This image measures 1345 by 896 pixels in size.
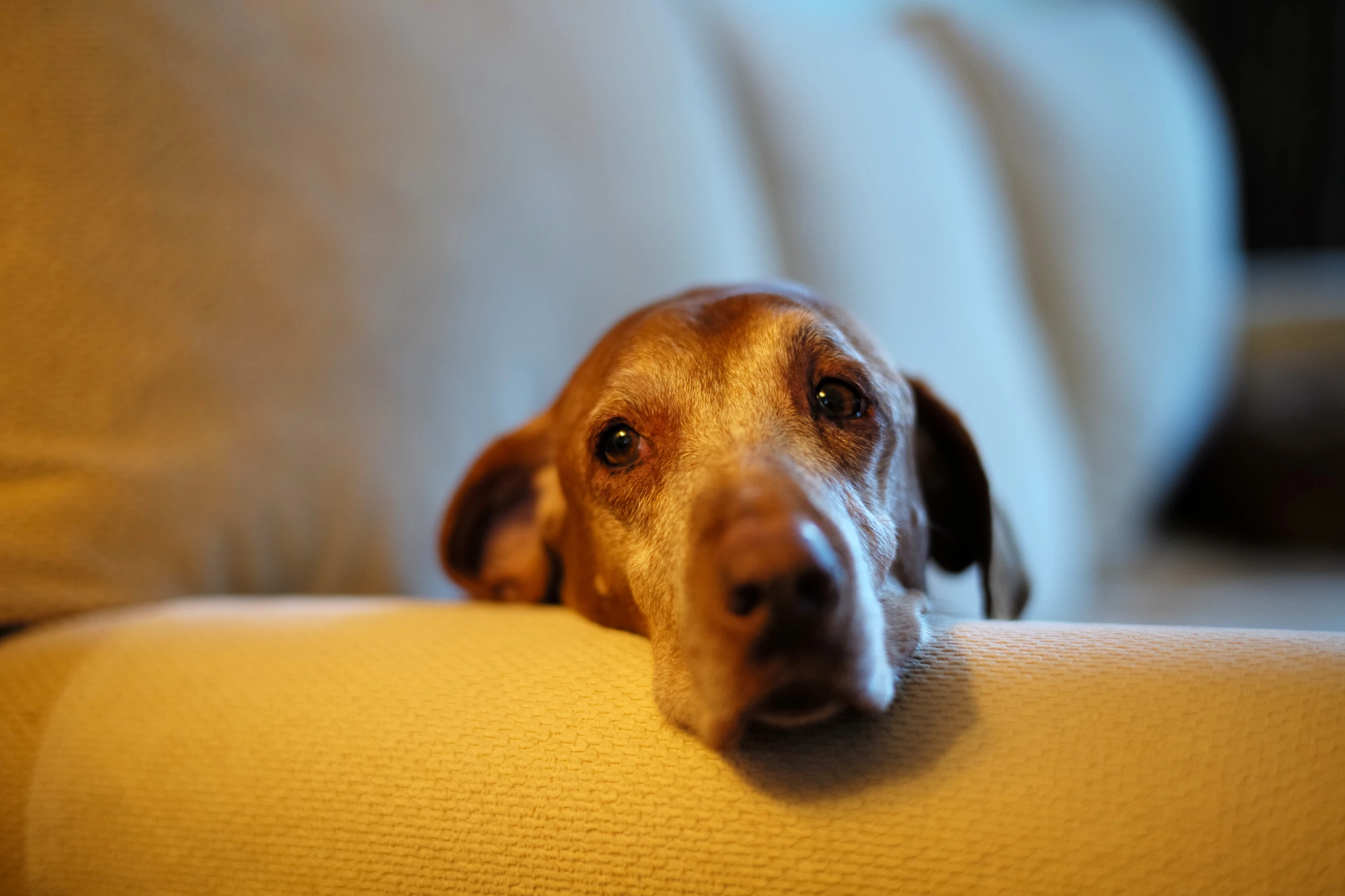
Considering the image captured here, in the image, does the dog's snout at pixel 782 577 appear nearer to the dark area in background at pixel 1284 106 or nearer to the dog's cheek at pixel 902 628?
the dog's cheek at pixel 902 628

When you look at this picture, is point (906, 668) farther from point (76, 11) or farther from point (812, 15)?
point (812, 15)

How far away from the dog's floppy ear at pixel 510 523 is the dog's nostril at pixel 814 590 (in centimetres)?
66

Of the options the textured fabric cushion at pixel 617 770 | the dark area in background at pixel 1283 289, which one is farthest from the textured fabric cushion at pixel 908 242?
the textured fabric cushion at pixel 617 770

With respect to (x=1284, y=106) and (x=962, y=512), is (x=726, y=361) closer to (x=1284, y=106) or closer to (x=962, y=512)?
(x=962, y=512)

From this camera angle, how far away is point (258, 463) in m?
1.50

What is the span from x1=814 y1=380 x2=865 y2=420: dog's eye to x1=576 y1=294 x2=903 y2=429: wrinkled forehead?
0.04ft

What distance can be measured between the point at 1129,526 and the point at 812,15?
204 centimetres

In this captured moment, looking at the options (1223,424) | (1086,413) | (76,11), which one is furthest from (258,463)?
(1223,424)

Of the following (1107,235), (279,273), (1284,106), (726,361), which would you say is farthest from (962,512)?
(1284,106)

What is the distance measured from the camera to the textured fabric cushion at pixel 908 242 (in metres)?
2.54

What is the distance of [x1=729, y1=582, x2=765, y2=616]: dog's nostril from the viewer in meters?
0.95

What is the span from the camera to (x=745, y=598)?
37.7 inches

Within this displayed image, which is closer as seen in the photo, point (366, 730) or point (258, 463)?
point (366, 730)

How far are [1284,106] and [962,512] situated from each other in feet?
15.8
